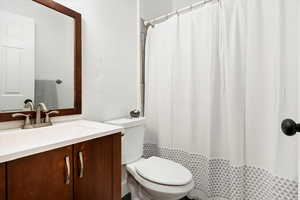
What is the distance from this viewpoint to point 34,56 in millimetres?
1192

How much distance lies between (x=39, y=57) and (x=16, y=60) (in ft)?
0.46

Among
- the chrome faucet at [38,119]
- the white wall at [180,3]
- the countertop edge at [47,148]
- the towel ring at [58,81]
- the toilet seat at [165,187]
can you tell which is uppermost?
the white wall at [180,3]

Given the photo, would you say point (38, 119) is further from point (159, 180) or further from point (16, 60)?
point (159, 180)

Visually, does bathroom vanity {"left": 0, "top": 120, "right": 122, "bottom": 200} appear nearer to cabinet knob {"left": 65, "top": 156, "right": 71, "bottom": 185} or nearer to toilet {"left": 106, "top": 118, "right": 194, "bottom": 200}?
cabinet knob {"left": 65, "top": 156, "right": 71, "bottom": 185}

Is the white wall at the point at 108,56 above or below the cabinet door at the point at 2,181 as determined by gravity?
above

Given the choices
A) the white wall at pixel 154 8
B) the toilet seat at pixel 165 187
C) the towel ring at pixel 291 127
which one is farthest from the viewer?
the white wall at pixel 154 8

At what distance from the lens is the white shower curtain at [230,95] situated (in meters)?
1.13

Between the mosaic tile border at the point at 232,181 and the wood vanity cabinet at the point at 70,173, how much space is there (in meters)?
0.79

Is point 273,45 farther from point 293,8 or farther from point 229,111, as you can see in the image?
point 229,111

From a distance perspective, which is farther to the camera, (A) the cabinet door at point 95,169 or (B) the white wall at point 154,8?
(B) the white wall at point 154,8

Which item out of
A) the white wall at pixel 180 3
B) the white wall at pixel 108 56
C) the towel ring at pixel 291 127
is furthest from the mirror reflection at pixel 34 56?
the white wall at pixel 180 3

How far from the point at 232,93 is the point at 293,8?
644 mm

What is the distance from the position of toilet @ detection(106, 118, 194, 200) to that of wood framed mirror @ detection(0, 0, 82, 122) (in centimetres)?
50

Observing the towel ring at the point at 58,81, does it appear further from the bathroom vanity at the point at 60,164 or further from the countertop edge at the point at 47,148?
the countertop edge at the point at 47,148
